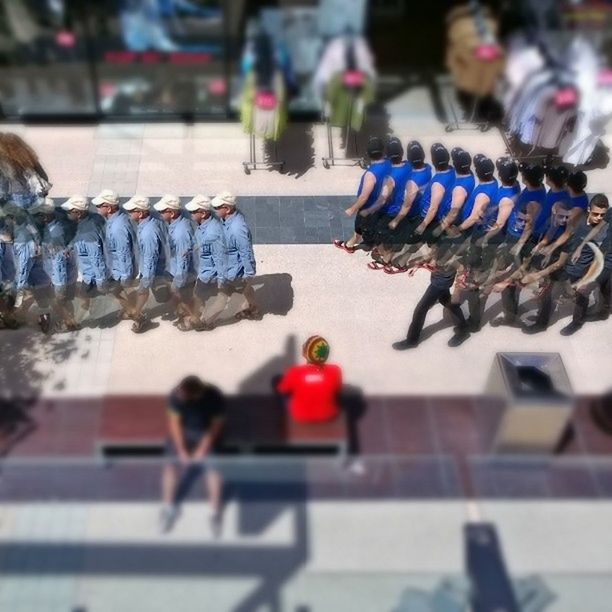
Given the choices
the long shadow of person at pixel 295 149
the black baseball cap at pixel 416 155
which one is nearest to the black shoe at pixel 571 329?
the black baseball cap at pixel 416 155

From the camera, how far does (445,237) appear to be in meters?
7.05

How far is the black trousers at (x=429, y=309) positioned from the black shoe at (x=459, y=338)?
0.09 m

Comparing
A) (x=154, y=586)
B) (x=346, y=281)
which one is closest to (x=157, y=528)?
(x=154, y=586)

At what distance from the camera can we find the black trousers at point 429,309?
6.17 m

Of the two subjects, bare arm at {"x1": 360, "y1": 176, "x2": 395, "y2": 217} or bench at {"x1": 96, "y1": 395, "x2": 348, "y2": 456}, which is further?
bare arm at {"x1": 360, "y1": 176, "x2": 395, "y2": 217}

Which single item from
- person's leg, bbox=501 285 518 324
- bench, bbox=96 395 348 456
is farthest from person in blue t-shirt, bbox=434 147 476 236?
bench, bbox=96 395 348 456

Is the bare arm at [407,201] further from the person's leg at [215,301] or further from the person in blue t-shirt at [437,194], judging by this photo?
the person's leg at [215,301]

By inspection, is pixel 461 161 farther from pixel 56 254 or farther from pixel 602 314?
pixel 56 254

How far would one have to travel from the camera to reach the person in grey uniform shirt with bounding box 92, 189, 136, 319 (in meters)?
6.05

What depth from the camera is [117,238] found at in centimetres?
605

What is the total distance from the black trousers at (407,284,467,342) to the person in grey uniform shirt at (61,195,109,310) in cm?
262

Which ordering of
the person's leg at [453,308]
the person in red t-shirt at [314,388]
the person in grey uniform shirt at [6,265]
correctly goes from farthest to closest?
the person's leg at [453,308] < the person in grey uniform shirt at [6,265] < the person in red t-shirt at [314,388]

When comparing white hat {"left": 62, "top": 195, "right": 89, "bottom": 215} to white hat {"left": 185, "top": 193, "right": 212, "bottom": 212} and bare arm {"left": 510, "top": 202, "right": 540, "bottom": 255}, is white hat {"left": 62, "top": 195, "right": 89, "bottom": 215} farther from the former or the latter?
bare arm {"left": 510, "top": 202, "right": 540, "bottom": 255}

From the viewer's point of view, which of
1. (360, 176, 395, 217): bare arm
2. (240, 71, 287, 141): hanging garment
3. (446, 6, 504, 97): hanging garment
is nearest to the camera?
(360, 176, 395, 217): bare arm
